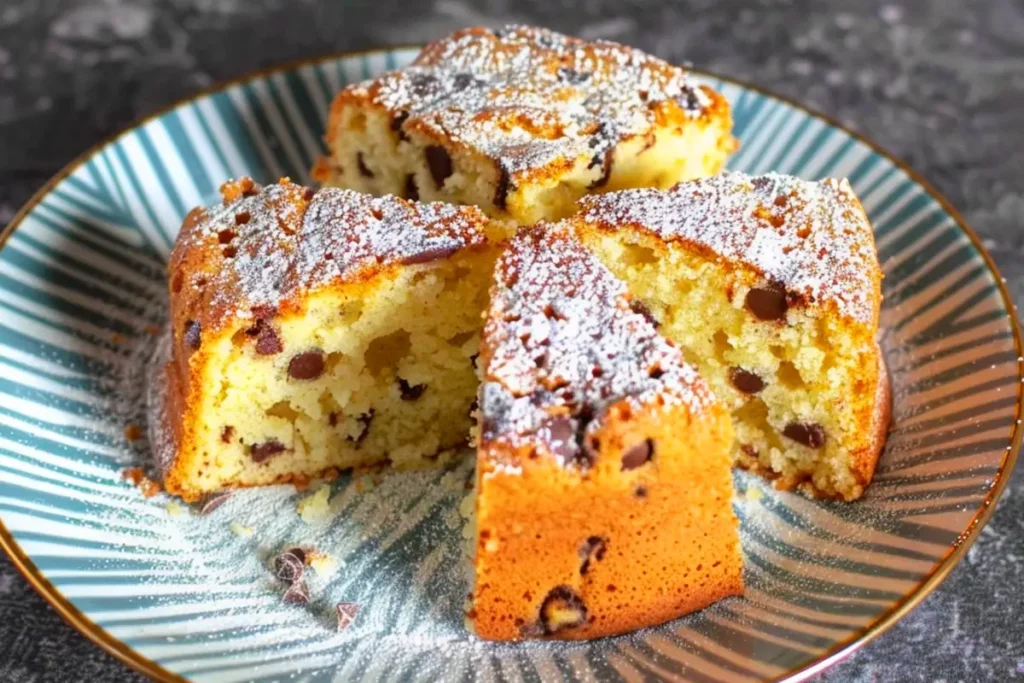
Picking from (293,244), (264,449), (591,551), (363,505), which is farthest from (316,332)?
(591,551)

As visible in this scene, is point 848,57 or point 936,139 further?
point 848,57

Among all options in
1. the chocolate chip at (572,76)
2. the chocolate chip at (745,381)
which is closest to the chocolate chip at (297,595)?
Result: the chocolate chip at (745,381)

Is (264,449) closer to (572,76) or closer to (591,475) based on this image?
(591,475)

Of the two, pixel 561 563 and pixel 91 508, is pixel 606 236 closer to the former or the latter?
pixel 561 563

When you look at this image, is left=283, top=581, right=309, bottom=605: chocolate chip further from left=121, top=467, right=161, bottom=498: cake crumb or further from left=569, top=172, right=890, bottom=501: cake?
left=569, top=172, right=890, bottom=501: cake

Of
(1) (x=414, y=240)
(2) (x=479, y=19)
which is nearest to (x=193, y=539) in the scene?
(1) (x=414, y=240)

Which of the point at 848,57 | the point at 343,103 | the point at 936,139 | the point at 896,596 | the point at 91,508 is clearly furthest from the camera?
the point at 848,57
